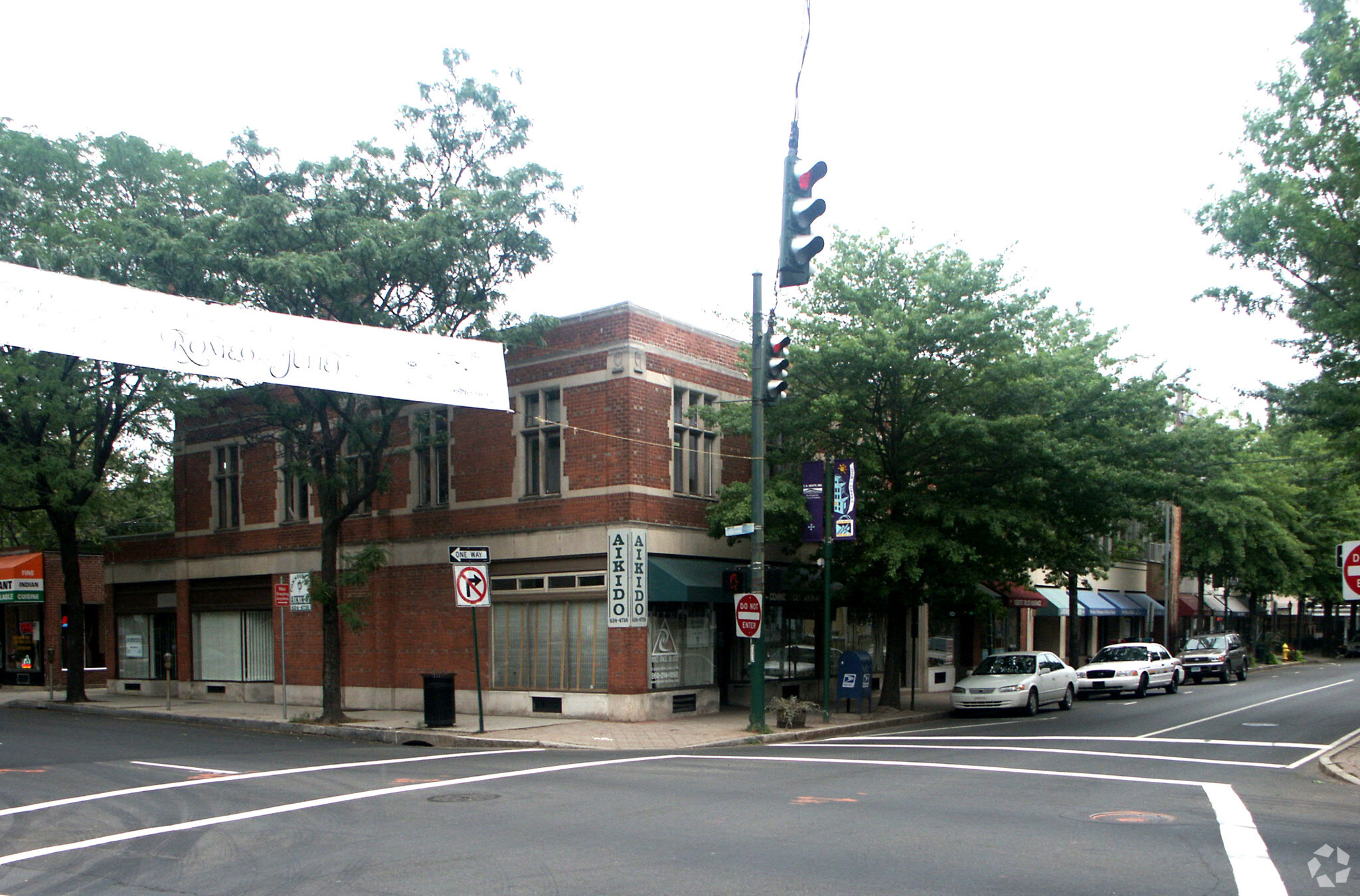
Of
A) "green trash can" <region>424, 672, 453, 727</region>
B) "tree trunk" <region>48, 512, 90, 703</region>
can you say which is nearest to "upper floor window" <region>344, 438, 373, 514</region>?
"green trash can" <region>424, 672, 453, 727</region>

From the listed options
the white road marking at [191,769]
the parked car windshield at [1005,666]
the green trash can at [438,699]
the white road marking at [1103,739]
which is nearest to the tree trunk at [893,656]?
the parked car windshield at [1005,666]

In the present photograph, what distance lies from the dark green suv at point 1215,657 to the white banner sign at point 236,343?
2892 cm

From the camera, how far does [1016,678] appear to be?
24.9m

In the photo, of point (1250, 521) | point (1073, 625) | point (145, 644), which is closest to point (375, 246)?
point (145, 644)

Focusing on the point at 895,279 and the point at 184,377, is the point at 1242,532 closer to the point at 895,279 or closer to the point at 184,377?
the point at 895,279

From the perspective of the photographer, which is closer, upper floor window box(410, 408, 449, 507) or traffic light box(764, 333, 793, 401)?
traffic light box(764, 333, 793, 401)

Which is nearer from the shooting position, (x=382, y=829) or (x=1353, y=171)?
(x=382, y=829)

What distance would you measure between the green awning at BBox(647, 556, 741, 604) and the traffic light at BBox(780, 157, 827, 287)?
9150 mm

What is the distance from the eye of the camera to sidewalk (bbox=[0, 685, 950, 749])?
1889cm

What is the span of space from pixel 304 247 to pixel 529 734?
949 centimetres

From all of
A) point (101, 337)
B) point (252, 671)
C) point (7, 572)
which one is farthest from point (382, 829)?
point (7, 572)

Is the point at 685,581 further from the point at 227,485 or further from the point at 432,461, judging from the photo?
the point at 227,485

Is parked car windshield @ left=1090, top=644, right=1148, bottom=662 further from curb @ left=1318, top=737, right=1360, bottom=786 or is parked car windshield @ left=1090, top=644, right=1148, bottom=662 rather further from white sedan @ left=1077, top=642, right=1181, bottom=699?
curb @ left=1318, top=737, right=1360, bottom=786

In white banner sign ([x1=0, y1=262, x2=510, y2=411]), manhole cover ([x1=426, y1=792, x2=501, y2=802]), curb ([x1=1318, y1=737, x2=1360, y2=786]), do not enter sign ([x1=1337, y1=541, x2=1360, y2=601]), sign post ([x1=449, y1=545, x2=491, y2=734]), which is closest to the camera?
manhole cover ([x1=426, y1=792, x2=501, y2=802])
